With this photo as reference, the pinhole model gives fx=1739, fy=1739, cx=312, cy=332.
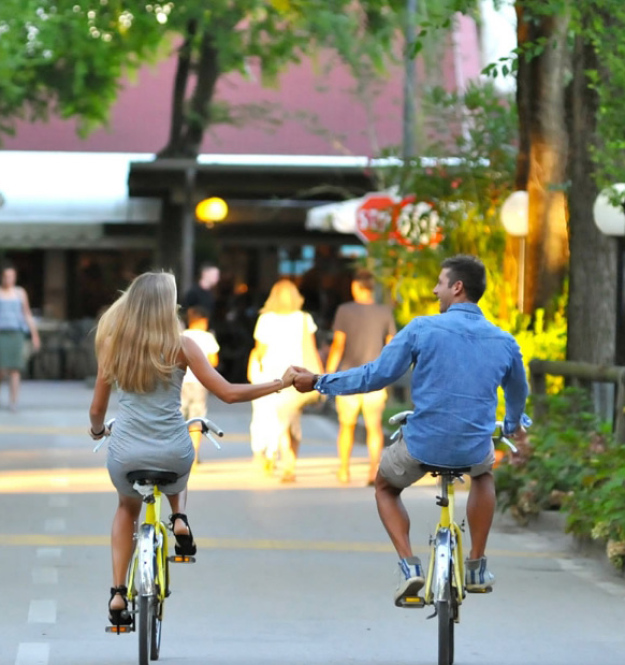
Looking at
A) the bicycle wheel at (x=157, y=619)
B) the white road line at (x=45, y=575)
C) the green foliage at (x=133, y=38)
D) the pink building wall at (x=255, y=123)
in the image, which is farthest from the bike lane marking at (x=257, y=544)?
the pink building wall at (x=255, y=123)

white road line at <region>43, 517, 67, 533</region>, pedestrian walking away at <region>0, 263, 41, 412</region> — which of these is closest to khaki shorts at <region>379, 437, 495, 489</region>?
white road line at <region>43, 517, 67, 533</region>

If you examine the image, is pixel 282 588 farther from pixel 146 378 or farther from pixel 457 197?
pixel 457 197

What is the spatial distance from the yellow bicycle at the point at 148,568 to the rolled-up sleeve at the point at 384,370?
0.59 m

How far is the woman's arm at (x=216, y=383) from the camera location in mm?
6758

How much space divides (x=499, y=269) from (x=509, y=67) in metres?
3.95

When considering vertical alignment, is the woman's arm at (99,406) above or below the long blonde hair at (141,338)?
below

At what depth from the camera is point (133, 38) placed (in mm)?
26828

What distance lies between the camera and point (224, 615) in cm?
836

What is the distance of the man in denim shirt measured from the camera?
683 centimetres

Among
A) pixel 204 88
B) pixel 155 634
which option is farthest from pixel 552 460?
pixel 204 88

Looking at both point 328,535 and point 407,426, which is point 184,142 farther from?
point 407,426

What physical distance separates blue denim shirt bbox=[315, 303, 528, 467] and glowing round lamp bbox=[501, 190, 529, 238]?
8.79 meters

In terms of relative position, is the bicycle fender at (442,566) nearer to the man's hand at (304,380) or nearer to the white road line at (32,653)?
the man's hand at (304,380)

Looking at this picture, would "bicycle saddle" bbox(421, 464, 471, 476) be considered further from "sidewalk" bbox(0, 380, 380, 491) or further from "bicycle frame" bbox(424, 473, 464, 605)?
"sidewalk" bbox(0, 380, 380, 491)
